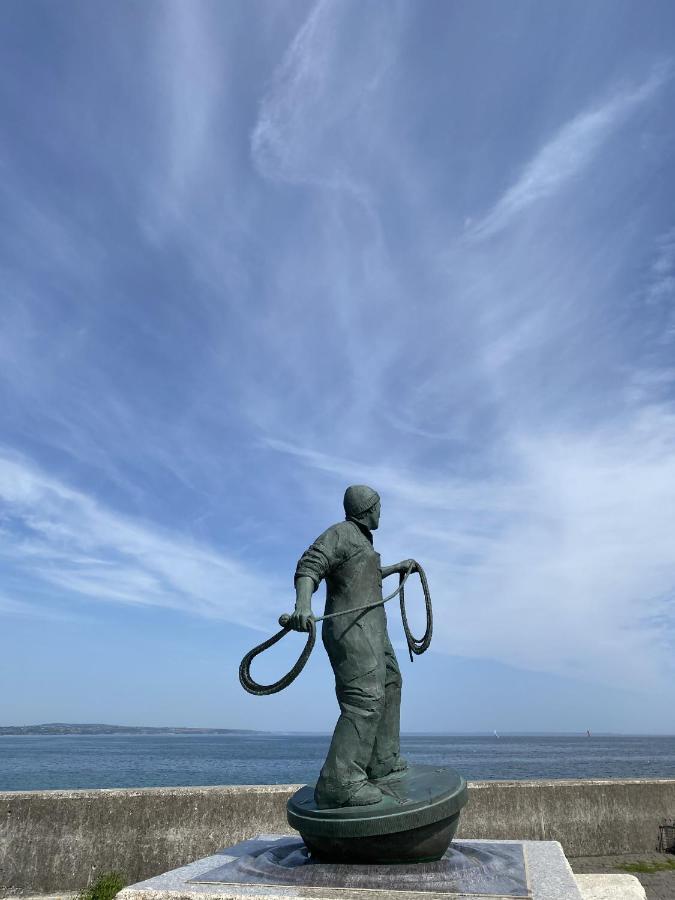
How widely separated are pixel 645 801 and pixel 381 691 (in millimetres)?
5223

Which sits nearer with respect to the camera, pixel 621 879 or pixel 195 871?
pixel 195 871

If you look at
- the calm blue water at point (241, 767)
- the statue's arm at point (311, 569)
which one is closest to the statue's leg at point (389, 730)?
the statue's arm at point (311, 569)

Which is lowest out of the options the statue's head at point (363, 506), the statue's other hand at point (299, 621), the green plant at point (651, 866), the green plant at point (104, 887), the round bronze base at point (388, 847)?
the green plant at point (104, 887)

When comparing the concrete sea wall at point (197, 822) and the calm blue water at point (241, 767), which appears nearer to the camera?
the concrete sea wall at point (197, 822)

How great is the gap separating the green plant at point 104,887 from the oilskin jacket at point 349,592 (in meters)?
3.14

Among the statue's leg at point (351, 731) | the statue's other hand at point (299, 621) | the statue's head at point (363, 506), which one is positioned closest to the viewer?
the statue's leg at point (351, 731)

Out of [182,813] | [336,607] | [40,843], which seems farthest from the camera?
[182,813]

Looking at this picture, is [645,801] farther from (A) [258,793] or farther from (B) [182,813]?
(B) [182,813]

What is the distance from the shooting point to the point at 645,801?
8586mm

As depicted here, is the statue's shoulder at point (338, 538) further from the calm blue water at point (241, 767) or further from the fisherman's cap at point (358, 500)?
the calm blue water at point (241, 767)

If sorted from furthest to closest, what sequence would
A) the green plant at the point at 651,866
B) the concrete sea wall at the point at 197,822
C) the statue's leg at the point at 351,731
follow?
the green plant at the point at 651,866
the concrete sea wall at the point at 197,822
the statue's leg at the point at 351,731

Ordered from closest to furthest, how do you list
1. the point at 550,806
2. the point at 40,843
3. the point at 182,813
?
1. the point at 40,843
2. the point at 182,813
3. the point at 550,806

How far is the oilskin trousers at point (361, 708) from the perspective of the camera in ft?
16.7

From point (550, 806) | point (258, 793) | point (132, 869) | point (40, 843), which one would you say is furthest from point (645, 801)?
point (40, 843)
